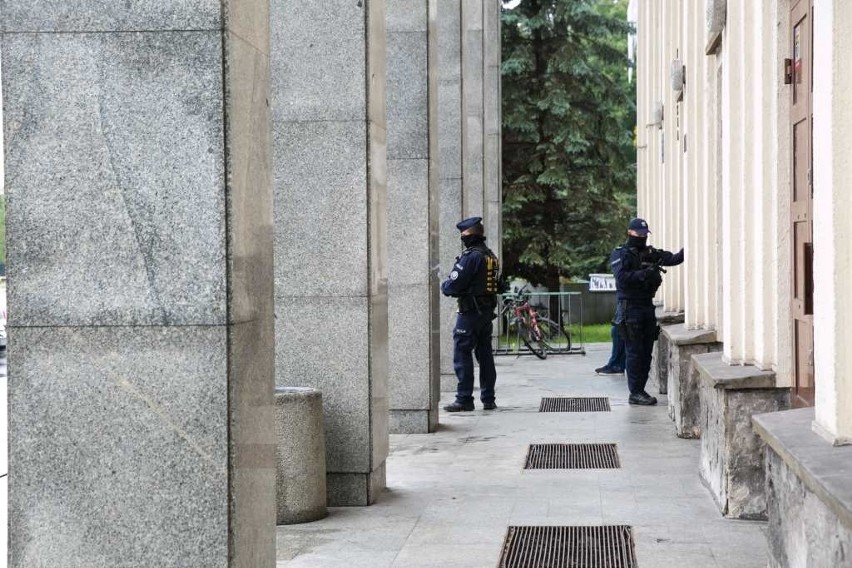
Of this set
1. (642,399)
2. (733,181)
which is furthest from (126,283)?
(642,399)

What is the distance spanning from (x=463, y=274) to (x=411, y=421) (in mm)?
2166

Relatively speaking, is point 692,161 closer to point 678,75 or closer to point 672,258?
point 672,258

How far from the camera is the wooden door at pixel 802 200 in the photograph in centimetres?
771

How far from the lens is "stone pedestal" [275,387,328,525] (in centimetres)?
946

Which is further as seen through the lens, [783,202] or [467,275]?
[467,275]

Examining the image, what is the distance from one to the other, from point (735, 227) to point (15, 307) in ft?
19.6

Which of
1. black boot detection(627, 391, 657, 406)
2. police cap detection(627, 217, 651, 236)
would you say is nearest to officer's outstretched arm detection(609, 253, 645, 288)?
police cap detection(627, 217, 651, 236)

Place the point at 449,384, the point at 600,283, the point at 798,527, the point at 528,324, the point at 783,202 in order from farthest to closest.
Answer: the point at 600,283 → the point at 528,324 → the point at 449,384 → the point at 783,202 → the point at 798,527

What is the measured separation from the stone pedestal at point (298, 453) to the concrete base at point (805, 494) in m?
3.33

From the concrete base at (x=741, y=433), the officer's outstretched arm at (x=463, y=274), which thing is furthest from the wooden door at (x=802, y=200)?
the officer's outstretched arm at (x=463, y=274)

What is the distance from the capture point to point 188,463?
5.54 meters

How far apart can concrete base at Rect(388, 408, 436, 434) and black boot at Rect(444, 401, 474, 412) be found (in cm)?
211

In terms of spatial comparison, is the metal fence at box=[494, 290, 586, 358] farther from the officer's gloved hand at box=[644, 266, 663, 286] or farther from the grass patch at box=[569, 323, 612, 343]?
the officer's gloved hand at box=[644, 266, 663, 286]

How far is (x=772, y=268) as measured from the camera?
889cm
